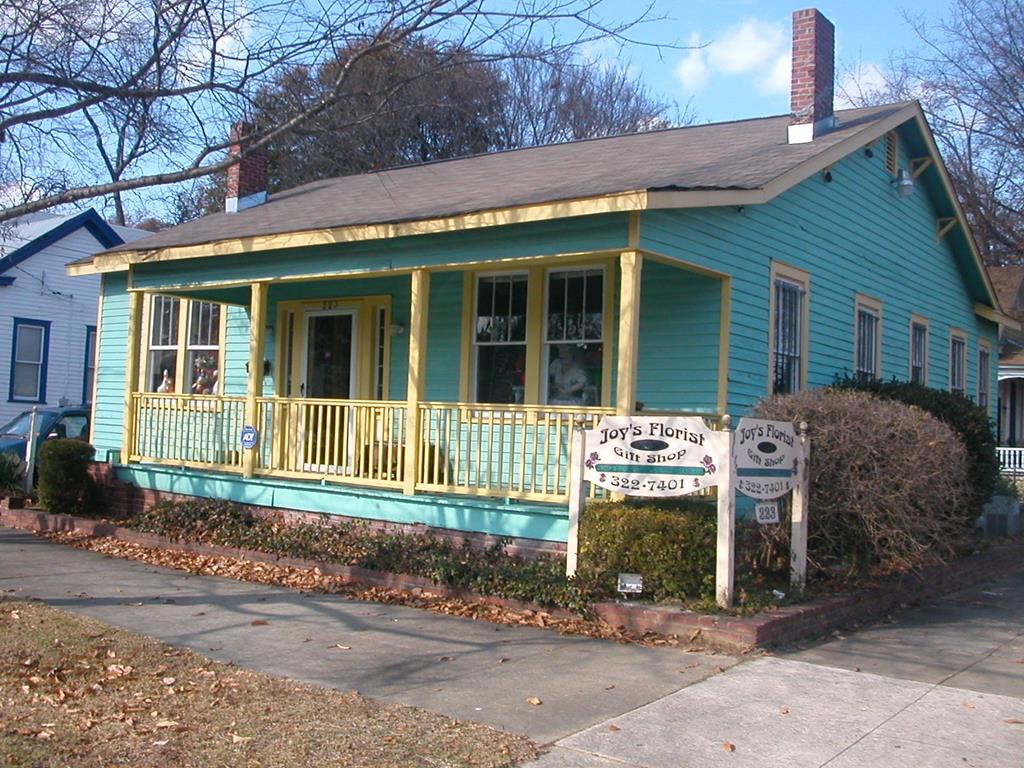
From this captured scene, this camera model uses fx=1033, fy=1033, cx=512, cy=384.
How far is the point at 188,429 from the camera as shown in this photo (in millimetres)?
13219

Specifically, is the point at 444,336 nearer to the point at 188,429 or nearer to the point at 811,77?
the point at 188,429

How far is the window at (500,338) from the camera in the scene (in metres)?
12.2

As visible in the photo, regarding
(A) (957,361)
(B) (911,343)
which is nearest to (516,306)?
(B) (911,343)

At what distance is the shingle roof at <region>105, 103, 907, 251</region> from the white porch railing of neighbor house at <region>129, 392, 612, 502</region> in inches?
79.9

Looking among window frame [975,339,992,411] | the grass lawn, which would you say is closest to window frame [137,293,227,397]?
the grass lawn

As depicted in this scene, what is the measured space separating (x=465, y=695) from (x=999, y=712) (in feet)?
10.8

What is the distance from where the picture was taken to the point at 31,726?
18.2 feet

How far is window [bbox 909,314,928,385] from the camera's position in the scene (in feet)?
52.0

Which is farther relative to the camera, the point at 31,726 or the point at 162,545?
the point at 162,545

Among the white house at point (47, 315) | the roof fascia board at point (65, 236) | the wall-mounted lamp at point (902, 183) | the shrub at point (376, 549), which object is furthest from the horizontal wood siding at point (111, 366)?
the wall-mounted lamp at point (902, 183)

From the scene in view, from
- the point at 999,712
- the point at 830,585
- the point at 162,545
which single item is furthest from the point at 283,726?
the point at 162,545

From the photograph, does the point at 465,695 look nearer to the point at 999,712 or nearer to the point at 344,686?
the point at 344,686

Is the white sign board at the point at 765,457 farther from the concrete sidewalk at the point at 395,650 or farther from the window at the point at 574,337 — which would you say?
the window at the point at 574,337

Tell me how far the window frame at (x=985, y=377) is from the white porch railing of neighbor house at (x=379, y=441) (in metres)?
11.1
